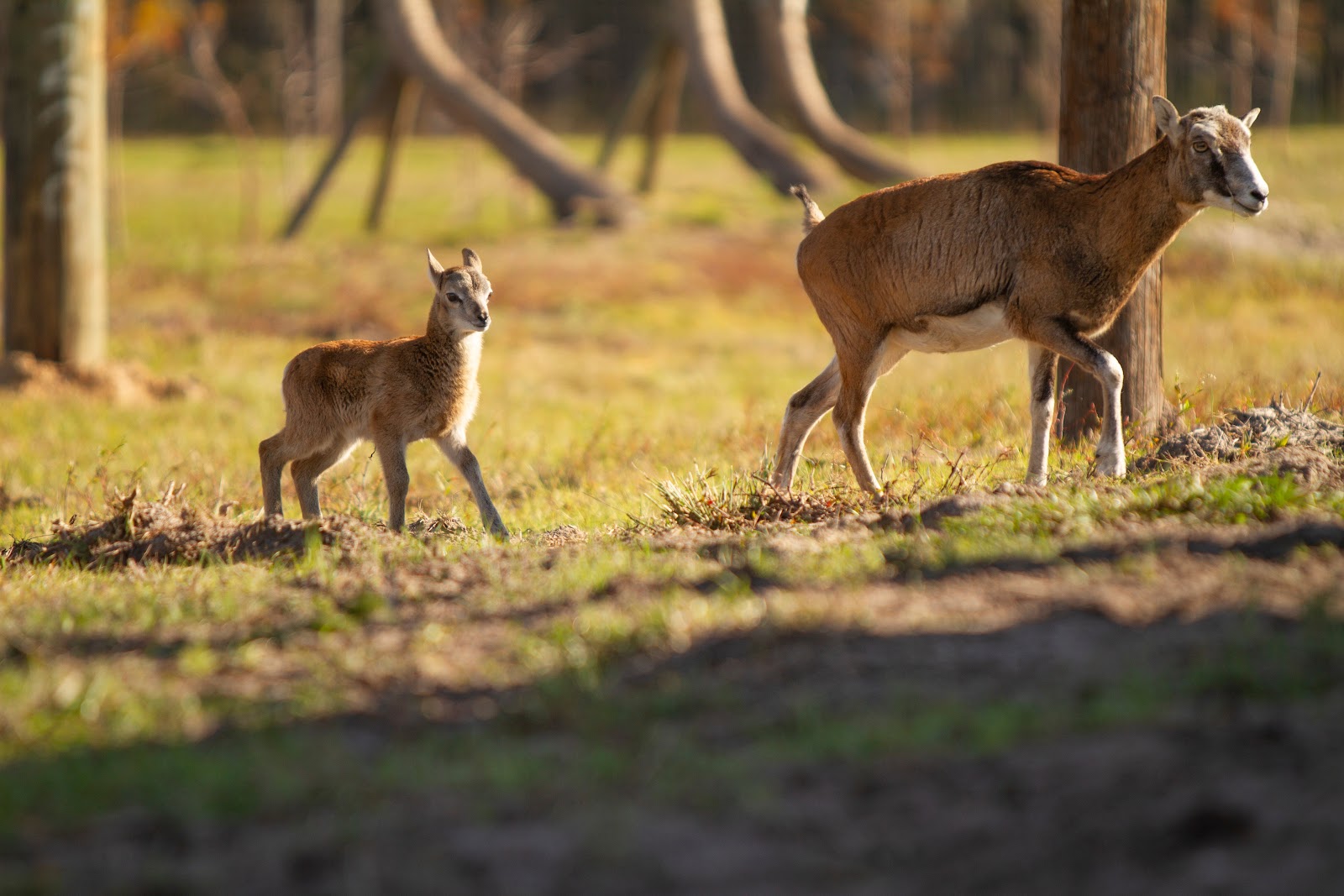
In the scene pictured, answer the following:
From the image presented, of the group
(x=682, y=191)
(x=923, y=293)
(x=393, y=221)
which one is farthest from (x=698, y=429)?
(x=393, y=221)

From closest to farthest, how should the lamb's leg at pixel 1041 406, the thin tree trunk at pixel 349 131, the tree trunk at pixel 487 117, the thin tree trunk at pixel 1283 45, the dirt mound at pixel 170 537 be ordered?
the dirt mound at pixel 170 537, the lamb's leg at pixel 1041 406, the tree trunk at pixel 487 117, the thin tree trunk at pixel 349 131, the thin tree trunk at pixel 1283 45

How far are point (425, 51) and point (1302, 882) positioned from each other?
20.6m

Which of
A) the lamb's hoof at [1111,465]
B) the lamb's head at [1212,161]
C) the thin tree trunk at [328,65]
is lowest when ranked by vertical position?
the lamb's hoof at [1111,465]

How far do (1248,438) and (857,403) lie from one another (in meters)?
2.23

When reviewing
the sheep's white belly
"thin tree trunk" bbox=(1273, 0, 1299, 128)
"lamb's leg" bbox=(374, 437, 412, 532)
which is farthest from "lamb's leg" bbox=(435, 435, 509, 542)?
"thin tree trunk" bbox=(1273, 0, 1299, 128)

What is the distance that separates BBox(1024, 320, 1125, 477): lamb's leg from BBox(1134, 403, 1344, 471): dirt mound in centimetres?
38

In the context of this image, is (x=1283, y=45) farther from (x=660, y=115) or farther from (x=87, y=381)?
(x=87, y=381)

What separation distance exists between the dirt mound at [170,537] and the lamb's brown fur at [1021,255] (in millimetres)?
2703

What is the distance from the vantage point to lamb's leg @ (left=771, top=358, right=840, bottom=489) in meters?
8.77

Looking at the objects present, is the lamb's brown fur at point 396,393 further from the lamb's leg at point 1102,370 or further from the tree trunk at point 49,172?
the tree trunk at point 49,172

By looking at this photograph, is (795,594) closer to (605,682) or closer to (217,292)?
→ (605,682)

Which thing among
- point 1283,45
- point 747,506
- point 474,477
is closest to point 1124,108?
point 747,506

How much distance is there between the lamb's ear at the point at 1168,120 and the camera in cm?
756

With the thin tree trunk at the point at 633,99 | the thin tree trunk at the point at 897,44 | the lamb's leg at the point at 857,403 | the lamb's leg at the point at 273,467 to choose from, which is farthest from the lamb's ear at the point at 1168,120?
the thin tree trunk at the point at 897,44
